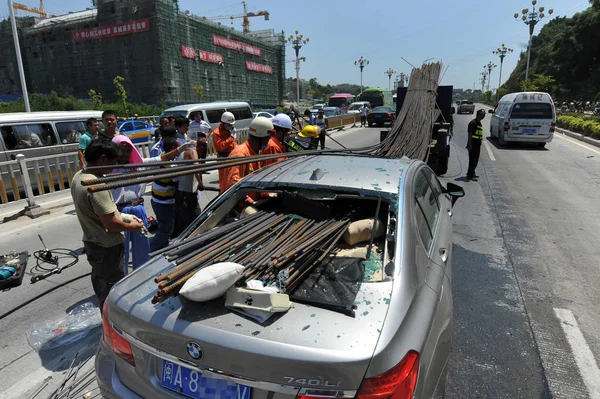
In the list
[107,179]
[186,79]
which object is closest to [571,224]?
[107,179]

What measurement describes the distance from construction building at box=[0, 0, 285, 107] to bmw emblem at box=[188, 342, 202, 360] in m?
47.8

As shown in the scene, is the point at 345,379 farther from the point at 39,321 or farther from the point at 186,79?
the point at 186,79

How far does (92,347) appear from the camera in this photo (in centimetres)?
312

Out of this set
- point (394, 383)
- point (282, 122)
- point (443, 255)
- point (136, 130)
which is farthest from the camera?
point (136, 130)

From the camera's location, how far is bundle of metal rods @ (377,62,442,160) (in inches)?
315

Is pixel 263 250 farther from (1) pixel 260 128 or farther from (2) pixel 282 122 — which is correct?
(2) pixel 282 122

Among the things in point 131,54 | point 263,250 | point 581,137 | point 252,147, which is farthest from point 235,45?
point 263,250

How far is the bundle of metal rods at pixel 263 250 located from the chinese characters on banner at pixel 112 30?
51.5 m

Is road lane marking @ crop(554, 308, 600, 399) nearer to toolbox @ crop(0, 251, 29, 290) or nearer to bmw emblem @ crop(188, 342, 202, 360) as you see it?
bmw emblem @ crop(188, 342, 202, 360)

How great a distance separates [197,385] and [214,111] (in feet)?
50.3

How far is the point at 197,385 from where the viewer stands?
1.66 metres

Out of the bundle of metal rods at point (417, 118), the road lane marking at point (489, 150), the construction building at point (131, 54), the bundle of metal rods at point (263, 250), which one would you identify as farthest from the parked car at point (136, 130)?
the construction building at point (131, 54)

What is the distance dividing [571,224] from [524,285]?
2.82 metres

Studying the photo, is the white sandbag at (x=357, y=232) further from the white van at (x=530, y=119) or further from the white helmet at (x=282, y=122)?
the white van at (x=530, y=119)
